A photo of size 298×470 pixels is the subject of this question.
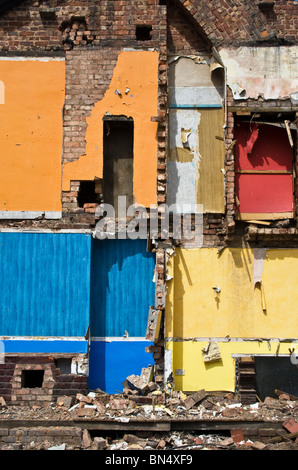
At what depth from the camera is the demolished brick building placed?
25.8 ft

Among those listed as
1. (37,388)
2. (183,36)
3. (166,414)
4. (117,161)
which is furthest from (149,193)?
(37,388)

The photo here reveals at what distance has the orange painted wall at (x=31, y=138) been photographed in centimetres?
812

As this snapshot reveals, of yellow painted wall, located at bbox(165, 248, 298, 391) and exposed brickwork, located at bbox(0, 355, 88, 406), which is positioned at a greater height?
yellow painted wall, located at bbox(165, 248, 298, 391)

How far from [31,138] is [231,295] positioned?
4.48 m

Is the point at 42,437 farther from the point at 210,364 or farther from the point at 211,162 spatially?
the point at 211,162

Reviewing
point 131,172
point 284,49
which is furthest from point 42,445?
point 284,49

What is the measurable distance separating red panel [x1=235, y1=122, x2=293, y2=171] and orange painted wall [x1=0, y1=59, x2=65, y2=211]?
3215mm

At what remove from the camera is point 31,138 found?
818cm

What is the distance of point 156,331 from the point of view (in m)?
7.69

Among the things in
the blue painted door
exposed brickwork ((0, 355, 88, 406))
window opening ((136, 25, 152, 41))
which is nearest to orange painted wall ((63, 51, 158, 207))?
window opening ((136, 25, 152, 41))

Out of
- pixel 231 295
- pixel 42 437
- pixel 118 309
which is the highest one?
pixel 231 295

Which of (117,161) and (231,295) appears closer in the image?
(231,295)

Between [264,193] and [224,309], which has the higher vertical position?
[264,193]

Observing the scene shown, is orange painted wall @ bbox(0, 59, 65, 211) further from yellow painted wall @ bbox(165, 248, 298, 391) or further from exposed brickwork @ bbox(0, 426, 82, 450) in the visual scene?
exposed brickwork @ bbox(0, 426, 82, 450)
